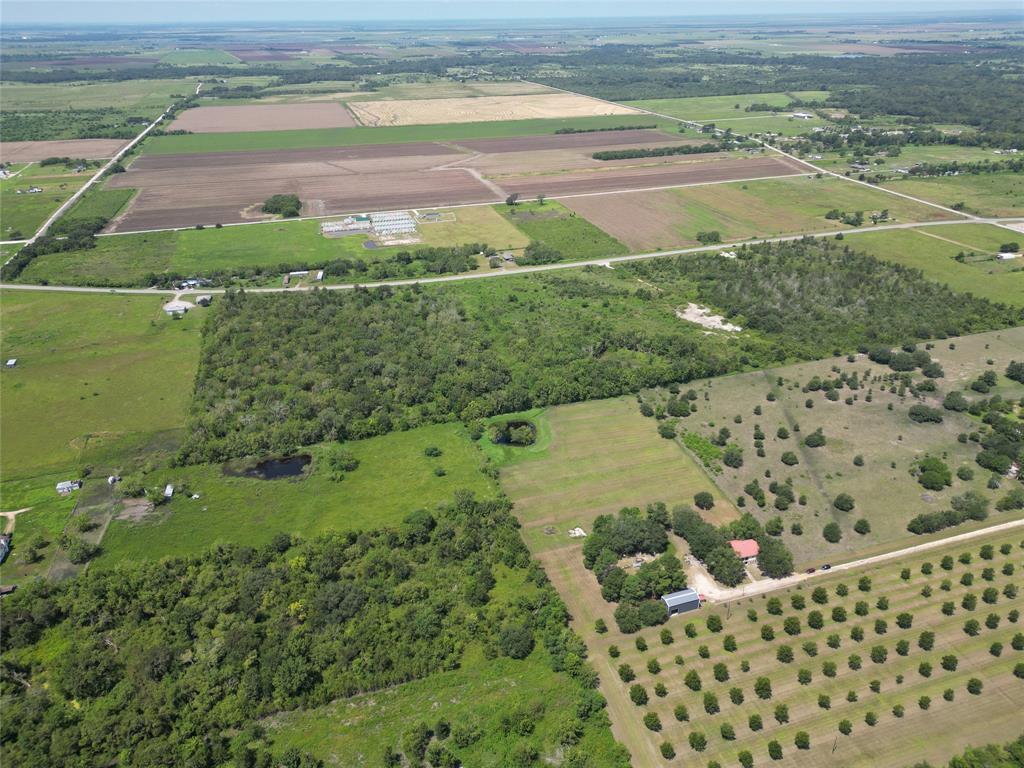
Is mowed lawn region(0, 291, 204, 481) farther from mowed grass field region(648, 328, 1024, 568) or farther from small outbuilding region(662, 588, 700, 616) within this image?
mowed grass field region(648, 328, 1024, 568)

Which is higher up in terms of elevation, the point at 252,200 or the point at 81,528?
the point at 252,200

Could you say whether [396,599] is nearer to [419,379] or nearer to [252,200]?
[419,379]

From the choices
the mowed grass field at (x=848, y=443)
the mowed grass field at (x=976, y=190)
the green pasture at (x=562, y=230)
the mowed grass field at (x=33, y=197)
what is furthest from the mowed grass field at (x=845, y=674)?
the mowed grass field at (x=33, y=197)

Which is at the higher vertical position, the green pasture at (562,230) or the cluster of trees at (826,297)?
the green pasture at (562,230)

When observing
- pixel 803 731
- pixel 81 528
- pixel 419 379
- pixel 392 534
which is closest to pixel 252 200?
pixel 419 379

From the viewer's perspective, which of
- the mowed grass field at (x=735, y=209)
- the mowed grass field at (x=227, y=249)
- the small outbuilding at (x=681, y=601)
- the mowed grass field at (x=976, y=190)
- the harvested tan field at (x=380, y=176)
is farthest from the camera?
the harvested tan field at (x=380, y=176)

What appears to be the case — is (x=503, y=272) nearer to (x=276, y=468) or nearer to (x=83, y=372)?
(x=276, y=468)

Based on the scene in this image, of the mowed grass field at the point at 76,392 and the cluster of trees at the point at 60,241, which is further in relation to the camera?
the cluster of trees at the point at 60,241

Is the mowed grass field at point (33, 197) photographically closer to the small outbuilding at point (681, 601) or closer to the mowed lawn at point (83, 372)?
the mowed lawn at point (83, 372)
